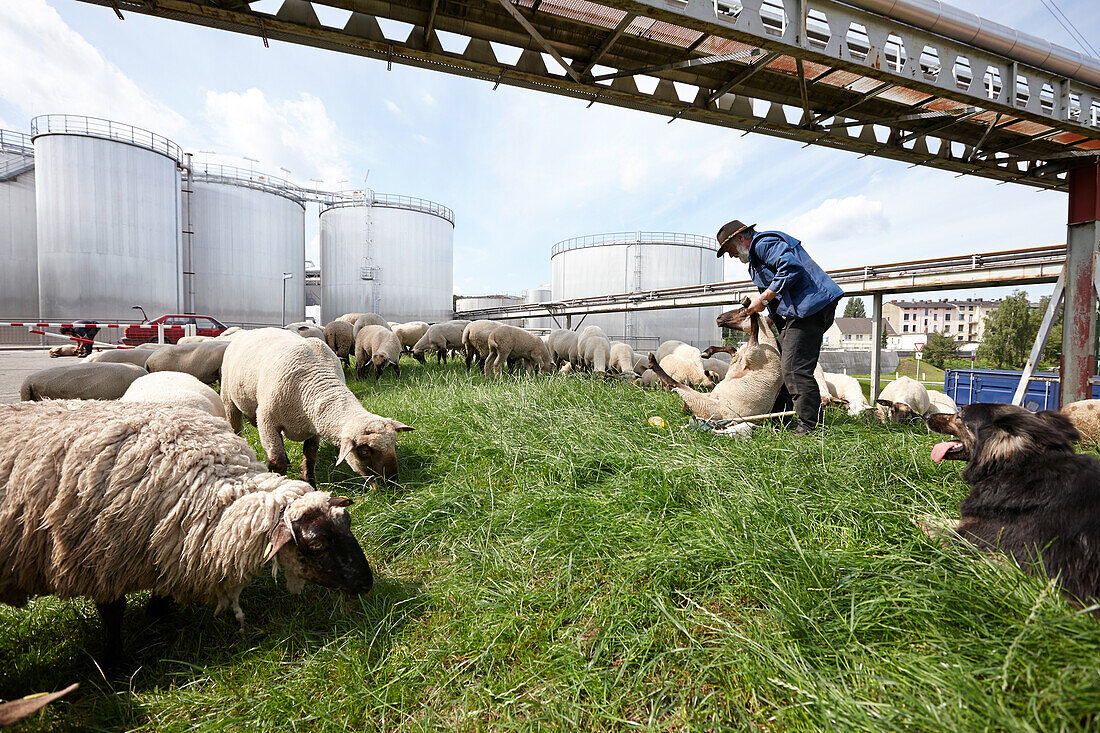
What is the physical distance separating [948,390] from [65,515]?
1343 centimetres

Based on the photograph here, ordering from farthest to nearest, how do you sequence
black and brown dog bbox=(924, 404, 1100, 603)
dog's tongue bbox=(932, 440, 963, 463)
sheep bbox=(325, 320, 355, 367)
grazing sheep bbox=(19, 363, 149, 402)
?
sheep bbox=(325, 320, 355, 367) → grazing sheep bbox=(19, 363, 149, 402) → dog's tongue bbox=(932, 440, 963, 463) → black and brown dog bbox=(924, 404, 1100, 603)

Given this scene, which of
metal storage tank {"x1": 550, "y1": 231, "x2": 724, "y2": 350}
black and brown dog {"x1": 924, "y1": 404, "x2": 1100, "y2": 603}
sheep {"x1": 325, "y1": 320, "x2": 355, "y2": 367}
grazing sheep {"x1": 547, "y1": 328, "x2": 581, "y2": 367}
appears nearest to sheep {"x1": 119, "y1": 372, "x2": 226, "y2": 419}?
black and brown dog {"x1": 924, "y1": 404, "x2": 1100, "y2": 603}

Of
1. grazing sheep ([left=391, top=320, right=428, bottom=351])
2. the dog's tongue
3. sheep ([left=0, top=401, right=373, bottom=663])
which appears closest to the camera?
sheep ([left=0, top=401, right=373, bottom=663])

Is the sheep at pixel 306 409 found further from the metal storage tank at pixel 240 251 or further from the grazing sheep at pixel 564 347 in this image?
the metal storage tank at pixel 240 251

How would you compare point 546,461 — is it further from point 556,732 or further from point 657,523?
point 556,732

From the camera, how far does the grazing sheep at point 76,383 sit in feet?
13.6

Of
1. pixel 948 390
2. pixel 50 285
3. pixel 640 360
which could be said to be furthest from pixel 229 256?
pixel 948 390

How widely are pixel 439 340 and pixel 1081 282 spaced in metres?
12.5

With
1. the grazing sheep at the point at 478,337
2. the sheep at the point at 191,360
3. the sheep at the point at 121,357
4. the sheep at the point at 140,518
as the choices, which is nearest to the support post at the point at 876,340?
the grazing sheep at the point at 478,337

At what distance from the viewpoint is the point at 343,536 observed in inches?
78.7

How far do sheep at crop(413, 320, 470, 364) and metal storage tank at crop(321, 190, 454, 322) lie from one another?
14.0 meters

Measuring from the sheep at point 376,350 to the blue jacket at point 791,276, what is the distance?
23.8 feet

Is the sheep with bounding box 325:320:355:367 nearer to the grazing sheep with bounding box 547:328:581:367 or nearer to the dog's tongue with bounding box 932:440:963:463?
the grazing sheep with bounding box 547:328:581:367

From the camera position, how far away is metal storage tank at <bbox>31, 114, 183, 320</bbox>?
1875cm
